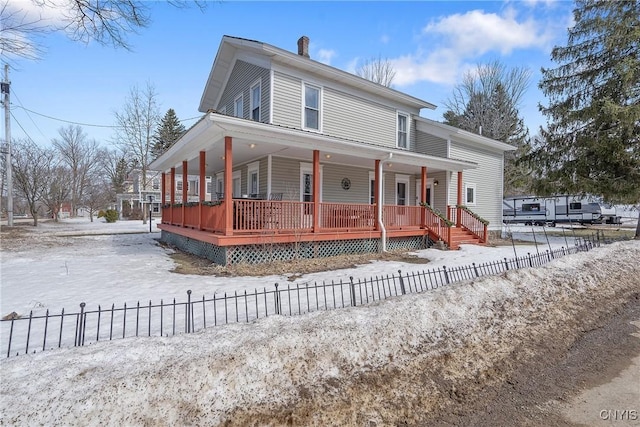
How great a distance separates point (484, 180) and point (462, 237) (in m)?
6.21

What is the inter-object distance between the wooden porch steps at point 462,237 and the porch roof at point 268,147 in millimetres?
2620

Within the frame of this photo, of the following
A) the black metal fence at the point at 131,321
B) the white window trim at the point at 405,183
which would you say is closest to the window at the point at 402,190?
the white window trim at the point at 405,183

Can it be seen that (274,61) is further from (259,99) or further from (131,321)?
(131,321)

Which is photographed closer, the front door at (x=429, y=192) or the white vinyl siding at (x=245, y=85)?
the white vinyl siding at (x=245, y=85)

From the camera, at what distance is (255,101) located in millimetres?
12875

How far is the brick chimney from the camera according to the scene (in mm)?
14055

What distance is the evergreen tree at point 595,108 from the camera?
1411 cm

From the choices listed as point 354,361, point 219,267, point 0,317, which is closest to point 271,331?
point 354,361

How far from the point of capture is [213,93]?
661 inches

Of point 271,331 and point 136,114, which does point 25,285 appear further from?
point 136,114

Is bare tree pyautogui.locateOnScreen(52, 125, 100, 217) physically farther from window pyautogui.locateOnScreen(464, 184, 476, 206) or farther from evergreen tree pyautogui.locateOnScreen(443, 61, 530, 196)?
evergreen tree pyautogui.locateOnScreen(443, 61, 530, 196)

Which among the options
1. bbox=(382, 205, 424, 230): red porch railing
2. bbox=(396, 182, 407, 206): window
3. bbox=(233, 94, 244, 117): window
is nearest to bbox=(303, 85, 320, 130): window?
bbox=(233, 94, 244, 117): window

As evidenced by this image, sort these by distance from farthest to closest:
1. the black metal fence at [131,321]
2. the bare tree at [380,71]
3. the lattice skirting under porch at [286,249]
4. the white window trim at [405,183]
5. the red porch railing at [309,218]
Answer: the bare tree at [380,71] < the white window trim at [405,183] < the red porch railing at [309,218] < the lattice skirting under porch at [286,249] < the black metal fence at [131,321]

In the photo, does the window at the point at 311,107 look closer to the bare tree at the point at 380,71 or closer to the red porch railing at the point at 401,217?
the red porch railing at the point at 401,217
